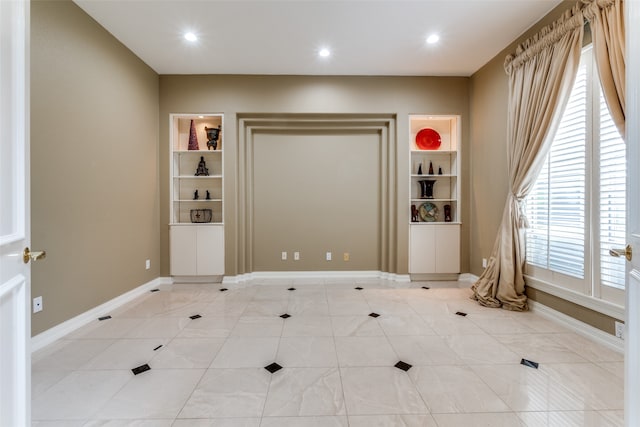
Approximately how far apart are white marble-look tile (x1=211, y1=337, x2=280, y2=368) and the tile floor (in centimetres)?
1

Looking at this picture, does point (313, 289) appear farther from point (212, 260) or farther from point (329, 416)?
point (329, 416)

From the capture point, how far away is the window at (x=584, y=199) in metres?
2.11

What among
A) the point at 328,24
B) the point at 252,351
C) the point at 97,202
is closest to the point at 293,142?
the point at 328,24

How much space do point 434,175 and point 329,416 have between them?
139 inches

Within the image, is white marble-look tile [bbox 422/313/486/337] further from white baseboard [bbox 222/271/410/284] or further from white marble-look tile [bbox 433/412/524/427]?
white baseboard [bbox 222/271/410/284]

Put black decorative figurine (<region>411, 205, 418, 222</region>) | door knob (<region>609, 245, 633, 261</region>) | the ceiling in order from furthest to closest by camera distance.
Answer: black decorative figurine (<region>411, 205, 418, 222</region>), the ceiling, door knob (<region>609, 245, 633, 261</region>)

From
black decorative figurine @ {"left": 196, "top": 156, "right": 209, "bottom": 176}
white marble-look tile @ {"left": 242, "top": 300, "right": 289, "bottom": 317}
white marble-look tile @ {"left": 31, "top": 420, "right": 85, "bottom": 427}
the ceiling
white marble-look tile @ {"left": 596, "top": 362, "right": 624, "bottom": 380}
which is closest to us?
white marble-look tile @ {"left": 31, "top": 420, "right": 85, "bottom": 427}

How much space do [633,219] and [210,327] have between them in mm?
2911

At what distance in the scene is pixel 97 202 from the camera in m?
2.81

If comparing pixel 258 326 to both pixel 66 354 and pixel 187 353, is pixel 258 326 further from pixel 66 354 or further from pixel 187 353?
pixel 66 354

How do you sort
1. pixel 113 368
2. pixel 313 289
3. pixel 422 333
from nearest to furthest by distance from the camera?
pixel 113 368 < pixel 422 333 < pixel 313 289

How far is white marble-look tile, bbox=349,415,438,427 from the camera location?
142 cm

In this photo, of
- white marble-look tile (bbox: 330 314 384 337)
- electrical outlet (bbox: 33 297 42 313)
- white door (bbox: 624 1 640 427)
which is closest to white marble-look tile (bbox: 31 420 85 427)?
electrical outlet (bbox: 33 297 42 313)

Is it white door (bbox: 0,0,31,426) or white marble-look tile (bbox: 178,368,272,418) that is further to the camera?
white marble-look tile (bbox: 178,368,272,418)
